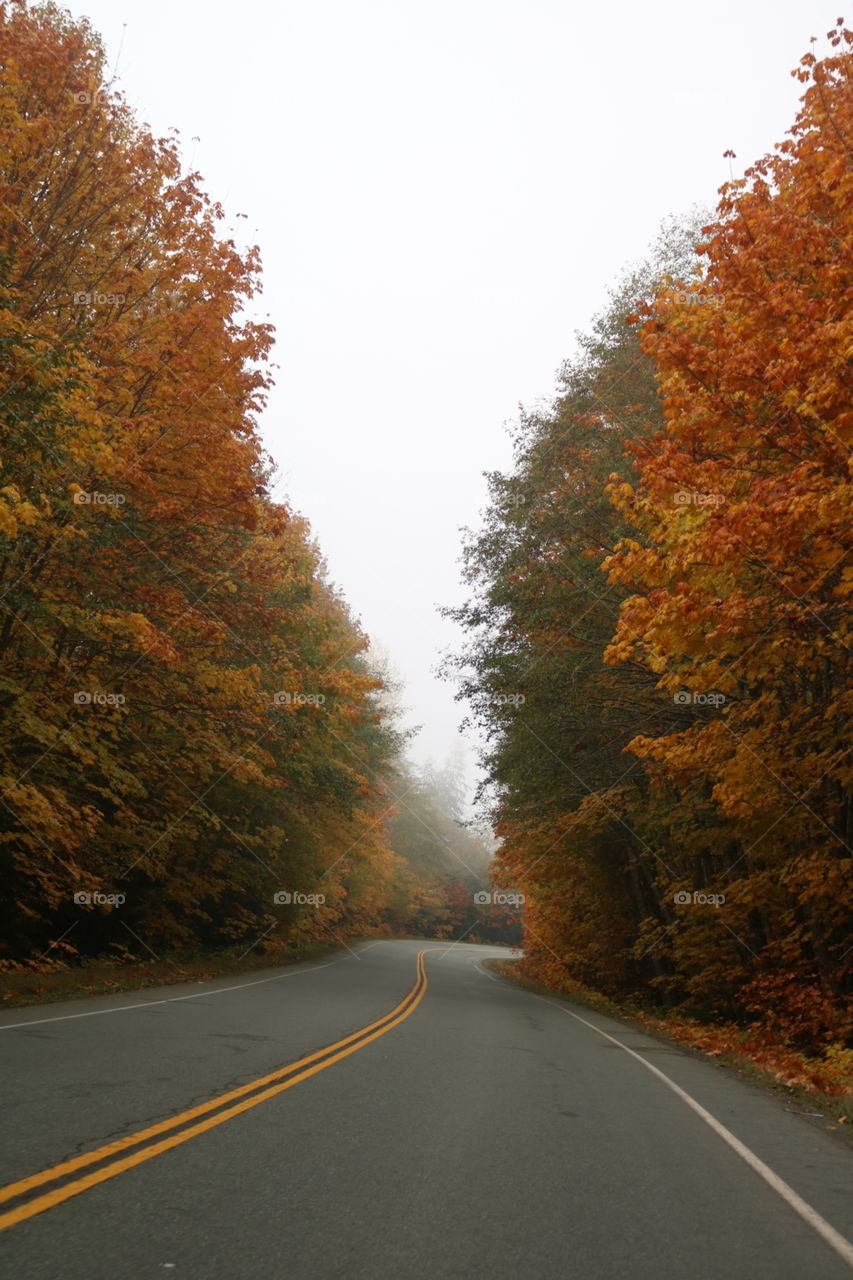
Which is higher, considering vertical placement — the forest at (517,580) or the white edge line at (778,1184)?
the forest at (517,580)

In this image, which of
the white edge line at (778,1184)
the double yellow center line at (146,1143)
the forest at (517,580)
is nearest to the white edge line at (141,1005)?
the forest at (517,580)

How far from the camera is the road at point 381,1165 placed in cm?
374

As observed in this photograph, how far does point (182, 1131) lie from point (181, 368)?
11.2m

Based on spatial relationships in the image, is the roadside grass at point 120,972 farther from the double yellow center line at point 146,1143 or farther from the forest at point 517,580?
the double yellow center line at point 146,1143

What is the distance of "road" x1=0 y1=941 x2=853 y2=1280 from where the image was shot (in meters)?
3.74

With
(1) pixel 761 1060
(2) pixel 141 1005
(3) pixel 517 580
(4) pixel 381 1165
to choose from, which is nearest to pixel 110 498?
(2) pixel 141 1005

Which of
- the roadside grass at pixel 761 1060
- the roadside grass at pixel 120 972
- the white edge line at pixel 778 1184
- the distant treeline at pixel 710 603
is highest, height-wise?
the distant treeline at pixel 710 603

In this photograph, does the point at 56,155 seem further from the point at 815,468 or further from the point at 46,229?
the point at 815,468

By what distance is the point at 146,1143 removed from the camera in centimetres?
493

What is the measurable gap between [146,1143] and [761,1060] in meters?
9.45

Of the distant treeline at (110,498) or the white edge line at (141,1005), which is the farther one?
the distant treeline at (110,498)

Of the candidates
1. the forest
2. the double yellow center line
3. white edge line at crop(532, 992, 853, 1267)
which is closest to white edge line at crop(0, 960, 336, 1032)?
the forest

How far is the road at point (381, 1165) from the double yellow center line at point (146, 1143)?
2 cm

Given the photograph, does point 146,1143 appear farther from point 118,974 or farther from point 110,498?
point 118,974
